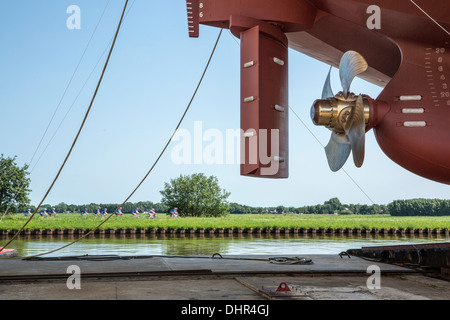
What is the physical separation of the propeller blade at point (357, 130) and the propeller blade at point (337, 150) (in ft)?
1.34

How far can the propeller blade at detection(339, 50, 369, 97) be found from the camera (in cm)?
707

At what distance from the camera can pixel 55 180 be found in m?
7.11

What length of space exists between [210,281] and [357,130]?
321 centimetres

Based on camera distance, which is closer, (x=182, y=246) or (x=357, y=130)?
(x=357, y=130)

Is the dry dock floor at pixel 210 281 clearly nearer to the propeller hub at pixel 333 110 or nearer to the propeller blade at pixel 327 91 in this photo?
the propeller hub at pixel 333 110

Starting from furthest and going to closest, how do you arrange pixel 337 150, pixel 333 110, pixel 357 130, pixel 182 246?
pixel 182 246
pixel 337 150
pixel 333 110
pixel 357 130

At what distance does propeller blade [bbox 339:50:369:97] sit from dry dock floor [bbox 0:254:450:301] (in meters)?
2.93

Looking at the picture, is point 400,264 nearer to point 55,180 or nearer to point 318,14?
point 318,14

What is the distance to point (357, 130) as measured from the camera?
7031 mm

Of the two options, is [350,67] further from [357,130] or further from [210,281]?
[210,281]

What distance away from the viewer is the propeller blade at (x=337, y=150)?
7.71 m

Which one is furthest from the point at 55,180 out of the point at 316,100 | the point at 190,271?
the point at 316,100

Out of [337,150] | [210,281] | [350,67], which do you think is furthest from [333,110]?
[210,281]

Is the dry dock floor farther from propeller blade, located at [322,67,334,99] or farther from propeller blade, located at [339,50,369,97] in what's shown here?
propeller blade, located at [339,50,369,97]
